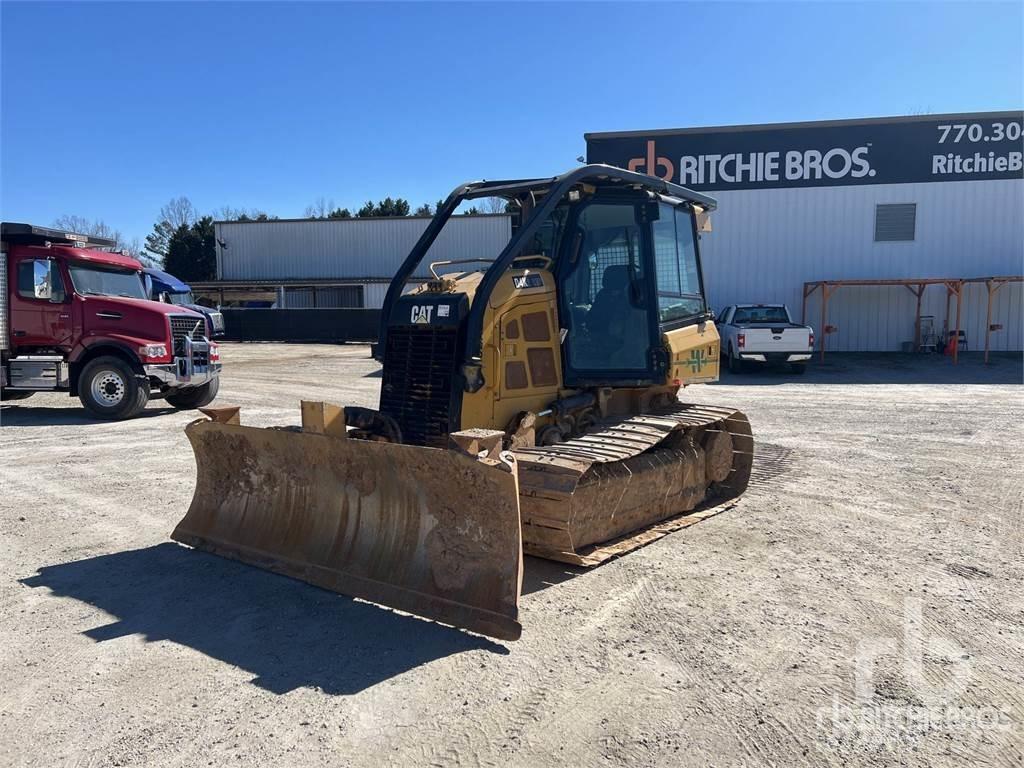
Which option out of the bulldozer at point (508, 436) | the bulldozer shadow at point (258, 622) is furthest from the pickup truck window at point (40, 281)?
the bulldozer shadow at point (258, 622)

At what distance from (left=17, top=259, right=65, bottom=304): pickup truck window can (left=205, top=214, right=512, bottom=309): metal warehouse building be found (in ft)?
69.0

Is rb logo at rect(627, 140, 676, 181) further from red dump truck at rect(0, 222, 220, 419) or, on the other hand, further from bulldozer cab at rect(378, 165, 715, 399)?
bulldozer cab at rect(378, 165, 715, 399)

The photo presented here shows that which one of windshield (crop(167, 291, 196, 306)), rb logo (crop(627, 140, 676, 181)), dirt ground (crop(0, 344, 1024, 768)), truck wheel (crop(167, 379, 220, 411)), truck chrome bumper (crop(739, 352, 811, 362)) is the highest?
rb logo (crop(627, 140, 676, 181))

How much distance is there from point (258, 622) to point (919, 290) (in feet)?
74.1

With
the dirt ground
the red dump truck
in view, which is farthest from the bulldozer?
the red dump truck

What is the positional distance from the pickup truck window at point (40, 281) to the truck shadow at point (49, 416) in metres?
1.86

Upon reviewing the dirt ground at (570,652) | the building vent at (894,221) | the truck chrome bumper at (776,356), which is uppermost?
the building vent at (894,221)

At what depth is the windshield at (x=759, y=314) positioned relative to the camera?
19125 millimetres

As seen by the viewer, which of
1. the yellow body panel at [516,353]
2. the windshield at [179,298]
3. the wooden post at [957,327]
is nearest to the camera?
the yellow body panel at [516,353]

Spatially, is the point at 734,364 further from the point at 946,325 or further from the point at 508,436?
the point at 508,436

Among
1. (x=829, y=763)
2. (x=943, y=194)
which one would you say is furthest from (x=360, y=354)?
(x=829, y=763)

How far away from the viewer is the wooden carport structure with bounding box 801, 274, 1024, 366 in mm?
20906

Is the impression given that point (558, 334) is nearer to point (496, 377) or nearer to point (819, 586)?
point (496, 377)

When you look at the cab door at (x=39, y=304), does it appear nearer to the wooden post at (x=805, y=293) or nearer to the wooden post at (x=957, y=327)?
the wooden post at (x=805, y=293)
